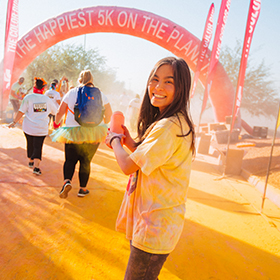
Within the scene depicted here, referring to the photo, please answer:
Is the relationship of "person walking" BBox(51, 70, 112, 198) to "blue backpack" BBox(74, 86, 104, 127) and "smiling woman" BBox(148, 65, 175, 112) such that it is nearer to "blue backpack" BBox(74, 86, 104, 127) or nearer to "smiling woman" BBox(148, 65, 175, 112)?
"blue backpack" BBox(74, 86, 104, 127)

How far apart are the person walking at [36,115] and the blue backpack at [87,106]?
1.62 metres

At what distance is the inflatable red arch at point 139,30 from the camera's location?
37.1 ft

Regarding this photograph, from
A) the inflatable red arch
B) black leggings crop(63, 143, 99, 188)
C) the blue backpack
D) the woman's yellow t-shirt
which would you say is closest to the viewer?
the woman's yellow t-shirt

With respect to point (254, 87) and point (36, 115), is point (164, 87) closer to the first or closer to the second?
point (36, 115)

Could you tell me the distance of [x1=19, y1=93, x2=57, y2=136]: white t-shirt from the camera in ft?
14.8

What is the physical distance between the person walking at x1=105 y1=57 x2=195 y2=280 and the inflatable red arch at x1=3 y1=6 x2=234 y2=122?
10783mm

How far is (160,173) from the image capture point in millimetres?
1261

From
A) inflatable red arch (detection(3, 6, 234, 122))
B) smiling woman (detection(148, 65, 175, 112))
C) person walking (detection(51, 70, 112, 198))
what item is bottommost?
person walking (detection(51, 70, 112, 198))

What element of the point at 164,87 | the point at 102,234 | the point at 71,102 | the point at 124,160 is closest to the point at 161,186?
the point at 124,160

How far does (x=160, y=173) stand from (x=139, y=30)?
38.1 ft

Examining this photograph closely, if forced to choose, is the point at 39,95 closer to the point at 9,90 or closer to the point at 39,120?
the point at 39,120

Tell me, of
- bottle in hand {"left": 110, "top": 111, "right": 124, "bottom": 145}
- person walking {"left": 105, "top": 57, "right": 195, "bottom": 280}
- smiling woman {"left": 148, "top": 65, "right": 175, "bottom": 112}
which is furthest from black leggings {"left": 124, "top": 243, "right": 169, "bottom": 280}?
smiling woman {"left": 148, "top": 65, "right": 175, "bottom": 112}

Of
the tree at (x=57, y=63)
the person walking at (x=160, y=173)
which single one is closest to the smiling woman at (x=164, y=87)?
the person walking at (x=160, y=173)

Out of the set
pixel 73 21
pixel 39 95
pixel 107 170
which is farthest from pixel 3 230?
pixel 73 21
